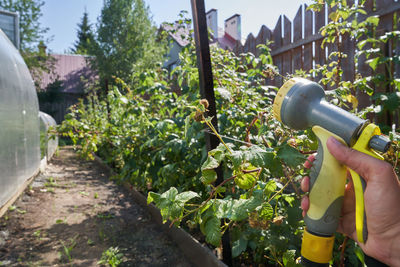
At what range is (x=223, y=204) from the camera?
1.07m

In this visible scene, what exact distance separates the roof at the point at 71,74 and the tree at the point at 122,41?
186 cm

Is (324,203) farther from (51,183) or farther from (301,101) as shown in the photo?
(51,183)

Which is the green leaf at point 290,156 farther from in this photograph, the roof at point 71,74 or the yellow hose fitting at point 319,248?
the roof at point 71,74

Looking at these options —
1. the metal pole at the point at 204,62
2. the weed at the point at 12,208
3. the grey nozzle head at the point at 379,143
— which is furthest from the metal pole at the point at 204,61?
the weed at the point at 12,208

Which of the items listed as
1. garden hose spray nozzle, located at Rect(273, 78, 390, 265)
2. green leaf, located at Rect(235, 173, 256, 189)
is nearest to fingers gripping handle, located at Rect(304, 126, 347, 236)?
garden hose spray nozzle, located at Rect(273, 78, 390, 265)

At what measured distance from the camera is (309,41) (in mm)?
3316

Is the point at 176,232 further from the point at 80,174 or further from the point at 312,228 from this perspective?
the point at 80,174

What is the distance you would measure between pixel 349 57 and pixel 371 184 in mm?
2434

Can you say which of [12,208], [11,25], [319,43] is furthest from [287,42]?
[11,25]

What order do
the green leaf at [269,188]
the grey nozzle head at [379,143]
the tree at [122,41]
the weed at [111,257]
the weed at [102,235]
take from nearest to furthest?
1. the grey nozzle head at [379,143]
2. the green leaf at [269,188]
3. the weed at [111,257]
4. the weed at [102,235]
5. the tree at [122,41]

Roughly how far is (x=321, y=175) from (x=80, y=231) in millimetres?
2591

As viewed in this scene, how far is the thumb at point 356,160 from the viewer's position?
2.75 feet

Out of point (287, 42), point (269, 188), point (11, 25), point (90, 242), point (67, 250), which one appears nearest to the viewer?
point (269, 188)

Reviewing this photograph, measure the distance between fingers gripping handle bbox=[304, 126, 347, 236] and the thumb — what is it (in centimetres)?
3
